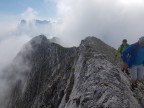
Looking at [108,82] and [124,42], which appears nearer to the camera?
[108,82]

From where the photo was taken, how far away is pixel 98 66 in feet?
99.3

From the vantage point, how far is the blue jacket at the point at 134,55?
23016 mm

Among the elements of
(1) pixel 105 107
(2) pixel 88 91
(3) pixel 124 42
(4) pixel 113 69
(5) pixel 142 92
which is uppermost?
(3) pixel 124 42

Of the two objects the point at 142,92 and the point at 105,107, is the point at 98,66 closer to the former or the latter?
the point at 142,92

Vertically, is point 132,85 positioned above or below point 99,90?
above

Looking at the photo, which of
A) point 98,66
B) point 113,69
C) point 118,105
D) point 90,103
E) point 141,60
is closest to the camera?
point 118,105

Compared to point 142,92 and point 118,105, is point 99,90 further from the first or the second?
point 142,92

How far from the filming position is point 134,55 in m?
23.3

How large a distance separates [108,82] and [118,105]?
5.11 metres

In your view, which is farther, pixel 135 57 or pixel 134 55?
pixel 135 57

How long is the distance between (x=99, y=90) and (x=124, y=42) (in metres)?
11.8

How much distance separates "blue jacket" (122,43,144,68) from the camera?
23.0 metres

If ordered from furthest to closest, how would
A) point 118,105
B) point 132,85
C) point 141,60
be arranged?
1. point 132,85
2. point 141,60
3. point 118,105

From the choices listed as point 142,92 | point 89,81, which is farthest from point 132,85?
point 89,81
